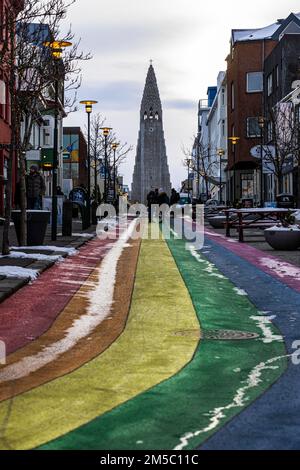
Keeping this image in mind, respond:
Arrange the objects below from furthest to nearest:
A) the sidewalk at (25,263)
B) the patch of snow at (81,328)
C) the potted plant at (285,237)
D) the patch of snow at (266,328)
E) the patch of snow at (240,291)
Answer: the potted plant at (285,237) → the sidewalk at (25,263) → the patch of snow at (240,291) → the patch of snow at (266,328) → the patch of snow at (81,328)

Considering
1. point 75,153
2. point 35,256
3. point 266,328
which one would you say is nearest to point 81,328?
point 266,328

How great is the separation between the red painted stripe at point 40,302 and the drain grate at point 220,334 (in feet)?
4.61

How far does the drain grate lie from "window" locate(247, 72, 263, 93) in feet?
234

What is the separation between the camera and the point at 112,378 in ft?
19.2

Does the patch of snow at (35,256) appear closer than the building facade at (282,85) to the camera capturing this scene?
Yes

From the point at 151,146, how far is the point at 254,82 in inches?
4204

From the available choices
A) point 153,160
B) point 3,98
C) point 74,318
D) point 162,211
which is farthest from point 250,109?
point 153,160

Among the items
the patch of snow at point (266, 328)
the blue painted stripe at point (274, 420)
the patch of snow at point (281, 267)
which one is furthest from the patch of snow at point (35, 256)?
the blue painted stripe at point (274, 420)

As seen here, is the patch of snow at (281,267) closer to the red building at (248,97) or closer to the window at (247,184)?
the red building at (248,97)

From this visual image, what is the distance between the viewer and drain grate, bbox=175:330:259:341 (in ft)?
24.9

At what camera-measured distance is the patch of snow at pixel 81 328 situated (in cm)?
624

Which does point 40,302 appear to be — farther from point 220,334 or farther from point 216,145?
point 216,145

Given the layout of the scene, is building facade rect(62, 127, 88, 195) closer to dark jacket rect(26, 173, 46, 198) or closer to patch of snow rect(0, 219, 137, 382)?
dark jacket rect(26, 173, 46, 198)

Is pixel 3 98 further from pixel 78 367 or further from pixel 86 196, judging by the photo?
pixel 78 367
